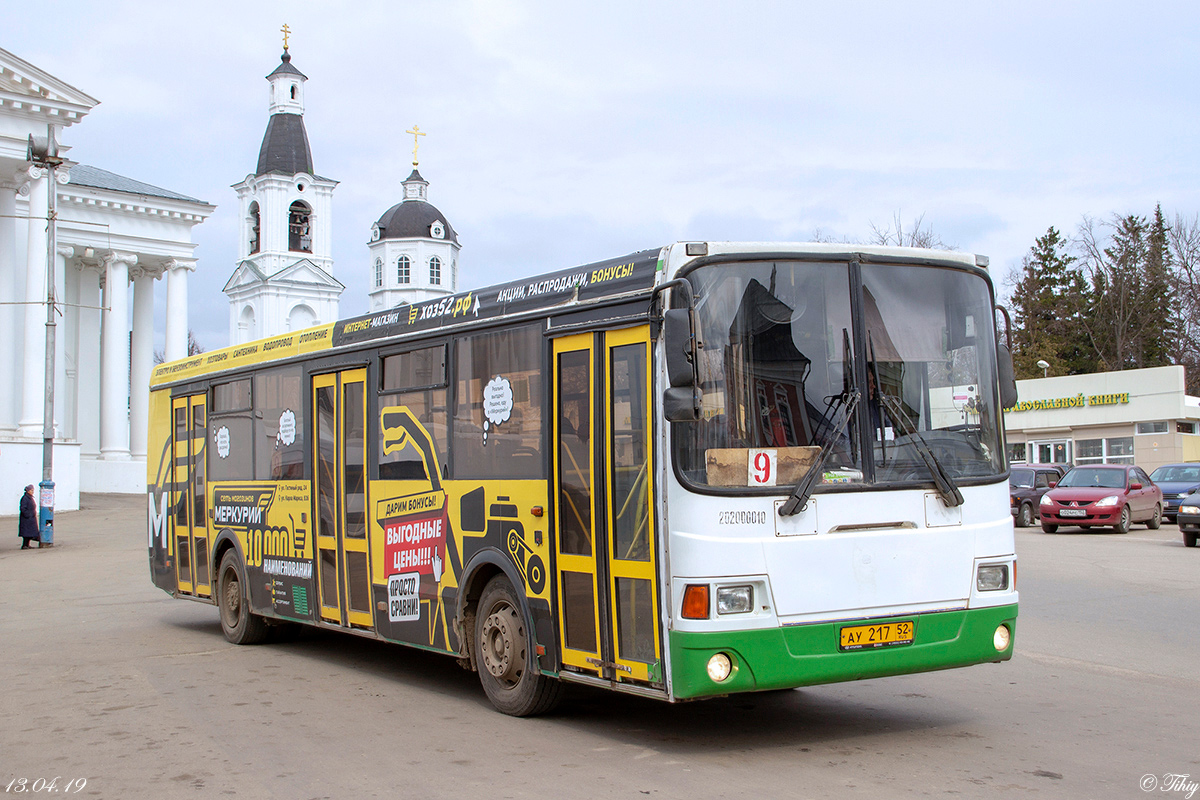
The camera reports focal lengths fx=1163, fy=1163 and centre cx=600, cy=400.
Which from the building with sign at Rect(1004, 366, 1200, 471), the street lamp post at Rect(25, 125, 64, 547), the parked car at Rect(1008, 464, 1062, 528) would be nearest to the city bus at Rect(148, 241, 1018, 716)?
the street lamp post at Rect(25, 125, 64, 547)

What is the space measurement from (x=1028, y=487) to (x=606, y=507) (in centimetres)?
2646

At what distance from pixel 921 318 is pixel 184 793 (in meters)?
4.94

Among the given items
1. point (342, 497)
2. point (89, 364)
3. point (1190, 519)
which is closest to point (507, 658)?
point (342, 497)

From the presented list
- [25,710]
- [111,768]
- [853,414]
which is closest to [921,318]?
[853,414]

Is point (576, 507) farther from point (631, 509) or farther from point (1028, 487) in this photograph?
point (1028, 487)

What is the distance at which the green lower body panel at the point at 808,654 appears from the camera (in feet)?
20.6

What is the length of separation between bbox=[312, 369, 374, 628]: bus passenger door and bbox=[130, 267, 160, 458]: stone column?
1840 inches

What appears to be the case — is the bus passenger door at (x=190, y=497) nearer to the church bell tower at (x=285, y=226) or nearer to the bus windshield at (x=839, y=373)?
the bus windshield at (x=839, y=373)

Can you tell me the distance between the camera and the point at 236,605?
12281mm

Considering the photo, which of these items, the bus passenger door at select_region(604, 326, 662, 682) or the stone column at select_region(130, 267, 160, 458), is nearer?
the bus passenger door at select_region(604, 326, 662, 682)

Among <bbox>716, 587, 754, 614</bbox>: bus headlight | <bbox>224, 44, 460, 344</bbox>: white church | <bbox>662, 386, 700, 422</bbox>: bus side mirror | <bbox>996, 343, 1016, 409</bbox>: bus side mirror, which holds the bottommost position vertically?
<bbox>716, 587, 754, 614</bbox>: bus headlight

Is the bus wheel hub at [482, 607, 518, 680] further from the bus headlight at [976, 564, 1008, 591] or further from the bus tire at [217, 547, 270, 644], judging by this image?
the bus tire at [217, 547, 270, 644]

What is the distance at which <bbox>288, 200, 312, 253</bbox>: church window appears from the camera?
79.8 metres

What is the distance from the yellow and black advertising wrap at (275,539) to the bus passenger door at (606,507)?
413 cm
